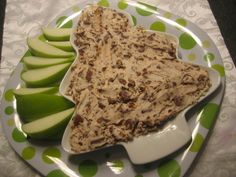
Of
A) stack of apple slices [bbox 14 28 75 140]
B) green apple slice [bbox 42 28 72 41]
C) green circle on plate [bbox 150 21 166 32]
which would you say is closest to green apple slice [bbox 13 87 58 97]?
stack of apple slices [bbox 14 28 75 140]

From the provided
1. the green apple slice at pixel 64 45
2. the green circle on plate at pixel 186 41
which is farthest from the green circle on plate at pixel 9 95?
the green circle on plate at pixel 186 41

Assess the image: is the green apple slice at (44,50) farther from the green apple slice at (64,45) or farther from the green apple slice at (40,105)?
the green apple slice at (40,105)

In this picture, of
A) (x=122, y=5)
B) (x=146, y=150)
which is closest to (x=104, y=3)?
(x=122, y=5)

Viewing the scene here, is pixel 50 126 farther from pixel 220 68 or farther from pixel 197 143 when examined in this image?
pixel 220 68

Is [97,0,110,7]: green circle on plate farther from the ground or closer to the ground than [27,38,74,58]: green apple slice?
farther from the ground

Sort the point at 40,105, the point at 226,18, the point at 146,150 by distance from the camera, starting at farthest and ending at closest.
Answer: the point at 226,18
the point at 40,105
the point at 146,150

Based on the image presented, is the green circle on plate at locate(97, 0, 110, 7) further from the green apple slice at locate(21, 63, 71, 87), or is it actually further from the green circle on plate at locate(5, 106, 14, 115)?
the green circle on plate at locate(5, 106, 14, 115)
